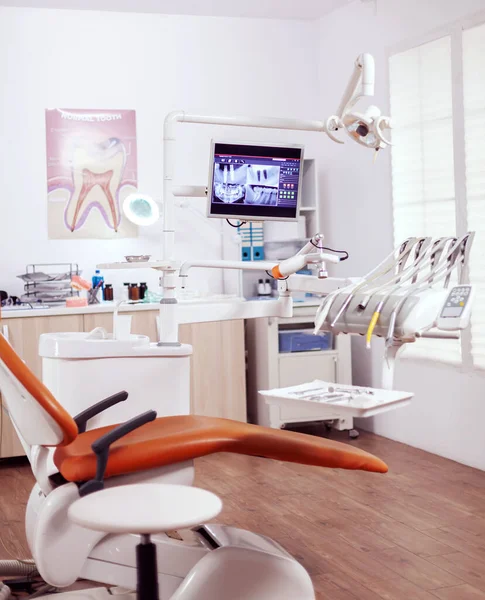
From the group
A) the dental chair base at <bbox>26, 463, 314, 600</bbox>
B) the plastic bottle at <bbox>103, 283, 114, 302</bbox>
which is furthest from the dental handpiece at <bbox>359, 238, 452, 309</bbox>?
the plastic bottle at <bbox>103, 283, 114, 302</bbox>

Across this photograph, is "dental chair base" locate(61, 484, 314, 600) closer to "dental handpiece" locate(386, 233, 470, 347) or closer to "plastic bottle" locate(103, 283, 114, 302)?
"dental handpiece" locate(386, 233, 470, 347)

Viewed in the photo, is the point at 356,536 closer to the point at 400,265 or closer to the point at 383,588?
the point at 383,588

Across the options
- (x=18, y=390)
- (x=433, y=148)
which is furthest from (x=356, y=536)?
(x=433, y=148)

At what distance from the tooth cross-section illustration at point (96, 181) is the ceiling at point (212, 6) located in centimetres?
81

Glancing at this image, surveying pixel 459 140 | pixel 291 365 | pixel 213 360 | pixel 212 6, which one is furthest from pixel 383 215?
pixel 212 6

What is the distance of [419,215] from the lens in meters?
4.62

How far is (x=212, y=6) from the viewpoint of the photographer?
16.8ft

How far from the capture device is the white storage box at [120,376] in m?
3.00

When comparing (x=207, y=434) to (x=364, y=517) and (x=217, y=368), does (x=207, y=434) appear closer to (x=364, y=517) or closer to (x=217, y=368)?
(x=364, y=517)

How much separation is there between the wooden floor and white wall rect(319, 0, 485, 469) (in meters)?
0.17

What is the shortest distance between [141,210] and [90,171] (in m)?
0.61

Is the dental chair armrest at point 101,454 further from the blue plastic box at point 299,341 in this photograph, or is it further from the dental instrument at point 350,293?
the blue plastic box at point 299,341

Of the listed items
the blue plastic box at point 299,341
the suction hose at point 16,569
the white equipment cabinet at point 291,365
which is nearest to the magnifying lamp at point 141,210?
the white equipment cabinet at point 291,365

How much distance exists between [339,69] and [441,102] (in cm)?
115
